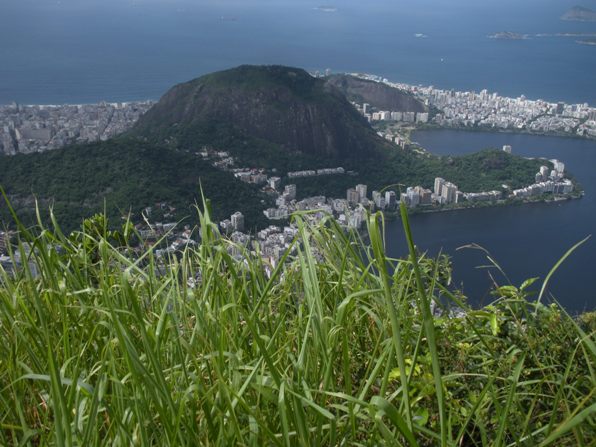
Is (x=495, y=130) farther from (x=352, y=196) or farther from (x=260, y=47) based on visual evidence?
(x=260, y=47)

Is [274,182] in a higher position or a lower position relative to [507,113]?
lower

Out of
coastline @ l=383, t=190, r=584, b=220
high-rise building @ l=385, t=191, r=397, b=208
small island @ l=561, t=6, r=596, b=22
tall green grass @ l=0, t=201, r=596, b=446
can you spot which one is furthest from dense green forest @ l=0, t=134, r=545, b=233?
small island @ l=561, t=6, r=596, b=22

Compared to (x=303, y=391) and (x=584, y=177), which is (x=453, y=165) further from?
(x=303, y=391)

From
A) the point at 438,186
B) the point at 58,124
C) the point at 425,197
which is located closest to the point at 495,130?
the point at 438,186

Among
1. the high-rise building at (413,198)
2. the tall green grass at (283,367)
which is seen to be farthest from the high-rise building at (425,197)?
the tall green grass at (283,367)

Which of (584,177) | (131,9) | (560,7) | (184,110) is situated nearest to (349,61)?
(184,110)

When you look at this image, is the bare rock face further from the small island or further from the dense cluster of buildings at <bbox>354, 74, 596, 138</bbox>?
the small island
